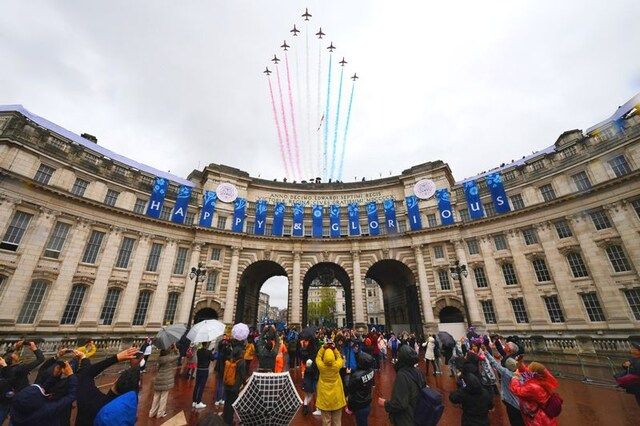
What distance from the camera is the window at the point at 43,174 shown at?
71.0 ft

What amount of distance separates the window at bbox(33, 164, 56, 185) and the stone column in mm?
15900

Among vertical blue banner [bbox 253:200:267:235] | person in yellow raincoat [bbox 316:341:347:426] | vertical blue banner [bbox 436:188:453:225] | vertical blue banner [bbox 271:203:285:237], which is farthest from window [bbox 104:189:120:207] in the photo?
vertical blue banner [bbox 436:188:453:225]

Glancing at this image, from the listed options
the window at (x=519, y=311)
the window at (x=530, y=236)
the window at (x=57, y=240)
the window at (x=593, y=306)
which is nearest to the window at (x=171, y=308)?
the window at (x=57, y=240)

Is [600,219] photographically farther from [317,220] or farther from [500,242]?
[317,220]

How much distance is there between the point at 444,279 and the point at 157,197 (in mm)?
29331

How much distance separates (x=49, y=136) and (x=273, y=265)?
22900 millimetres

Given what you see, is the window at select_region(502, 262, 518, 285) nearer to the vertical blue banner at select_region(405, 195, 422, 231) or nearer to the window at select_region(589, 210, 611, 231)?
the window at select_region(589, 210, 611, 231)

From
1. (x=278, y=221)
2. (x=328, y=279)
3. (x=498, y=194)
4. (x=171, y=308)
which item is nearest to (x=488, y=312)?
(x=498, y=194)

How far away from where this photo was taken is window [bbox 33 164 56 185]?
21633 millimetres

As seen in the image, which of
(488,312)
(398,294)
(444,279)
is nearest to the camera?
(488,312)

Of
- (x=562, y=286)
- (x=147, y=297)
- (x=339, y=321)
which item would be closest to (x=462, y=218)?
(x=562, y=286)

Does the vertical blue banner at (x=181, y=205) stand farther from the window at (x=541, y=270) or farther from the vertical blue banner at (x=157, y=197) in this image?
the window at (x=541, y=270)

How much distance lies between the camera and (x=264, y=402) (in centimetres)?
362

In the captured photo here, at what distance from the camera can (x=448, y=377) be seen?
13375 millimetres
